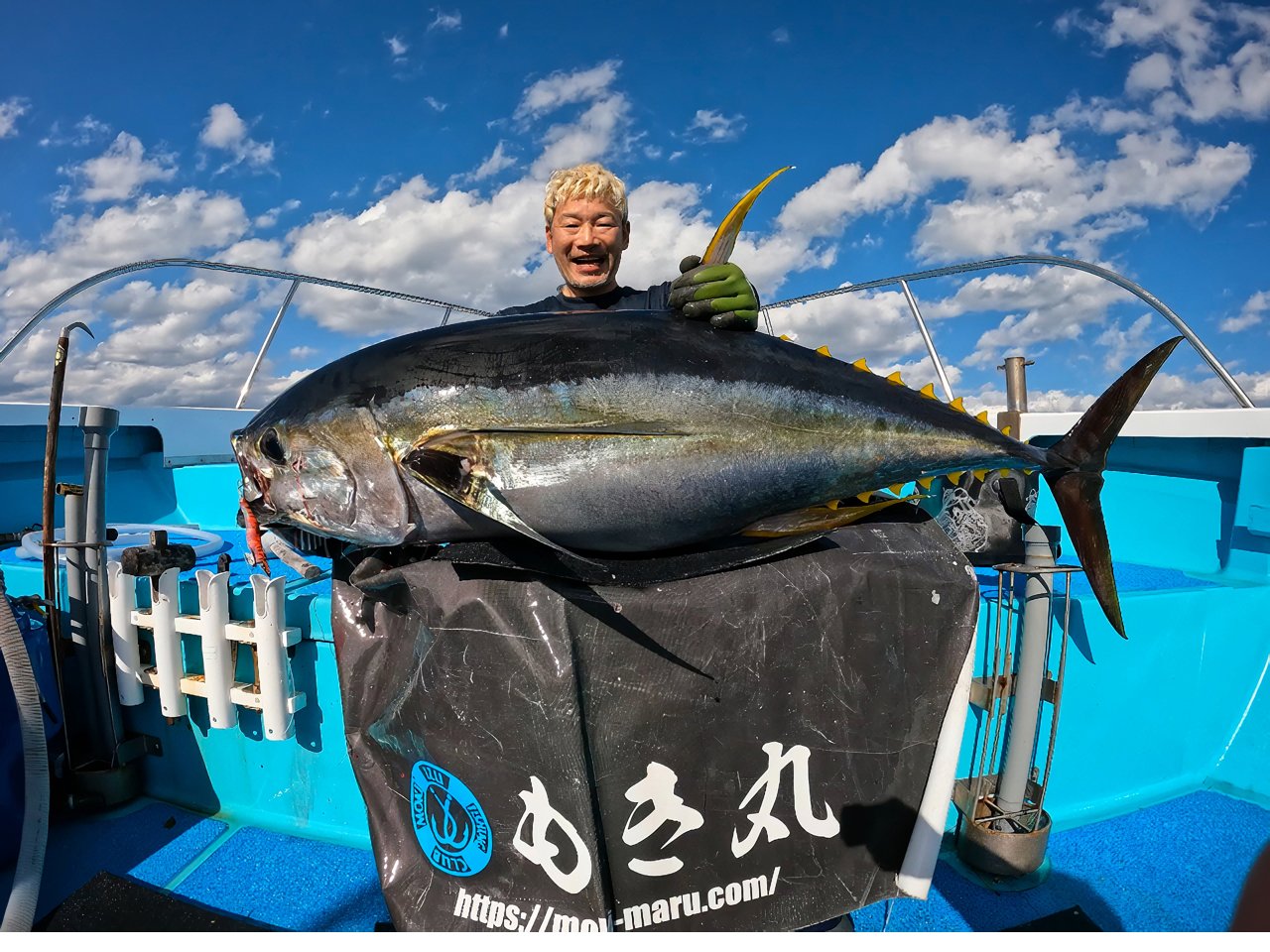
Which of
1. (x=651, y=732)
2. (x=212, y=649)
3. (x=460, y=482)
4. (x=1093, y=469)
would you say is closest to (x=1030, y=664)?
(x=1093, y=469)

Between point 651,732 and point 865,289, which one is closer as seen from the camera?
point 651,732

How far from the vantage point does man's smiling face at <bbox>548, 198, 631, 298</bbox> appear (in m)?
2.21

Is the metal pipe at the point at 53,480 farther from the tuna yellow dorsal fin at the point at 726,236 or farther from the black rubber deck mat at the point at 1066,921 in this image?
the black rubber deck mat at the point at 1066,921

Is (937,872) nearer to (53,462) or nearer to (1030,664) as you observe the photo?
(1030,664)

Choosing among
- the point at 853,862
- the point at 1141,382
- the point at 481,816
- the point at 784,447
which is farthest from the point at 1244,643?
the point at 481,816

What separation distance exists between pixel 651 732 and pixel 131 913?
1.67 m

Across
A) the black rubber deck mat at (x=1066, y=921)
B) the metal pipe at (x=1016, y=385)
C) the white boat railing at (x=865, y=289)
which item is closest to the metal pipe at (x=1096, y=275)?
the white boat railing at (x=865, y=289)

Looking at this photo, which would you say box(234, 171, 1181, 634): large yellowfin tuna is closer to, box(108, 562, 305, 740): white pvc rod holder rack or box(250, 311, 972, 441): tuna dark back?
box(250, 311, 972, 441): tuna dark back

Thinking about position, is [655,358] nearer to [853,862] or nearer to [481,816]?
[481,816]

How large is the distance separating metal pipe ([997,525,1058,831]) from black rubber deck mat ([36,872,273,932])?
2328 millimetres

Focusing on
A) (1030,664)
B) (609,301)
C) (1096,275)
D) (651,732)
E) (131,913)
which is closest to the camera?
(651,732)

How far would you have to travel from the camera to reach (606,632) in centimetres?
135

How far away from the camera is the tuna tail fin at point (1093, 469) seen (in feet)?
5.23

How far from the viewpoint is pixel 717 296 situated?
1.44 m
